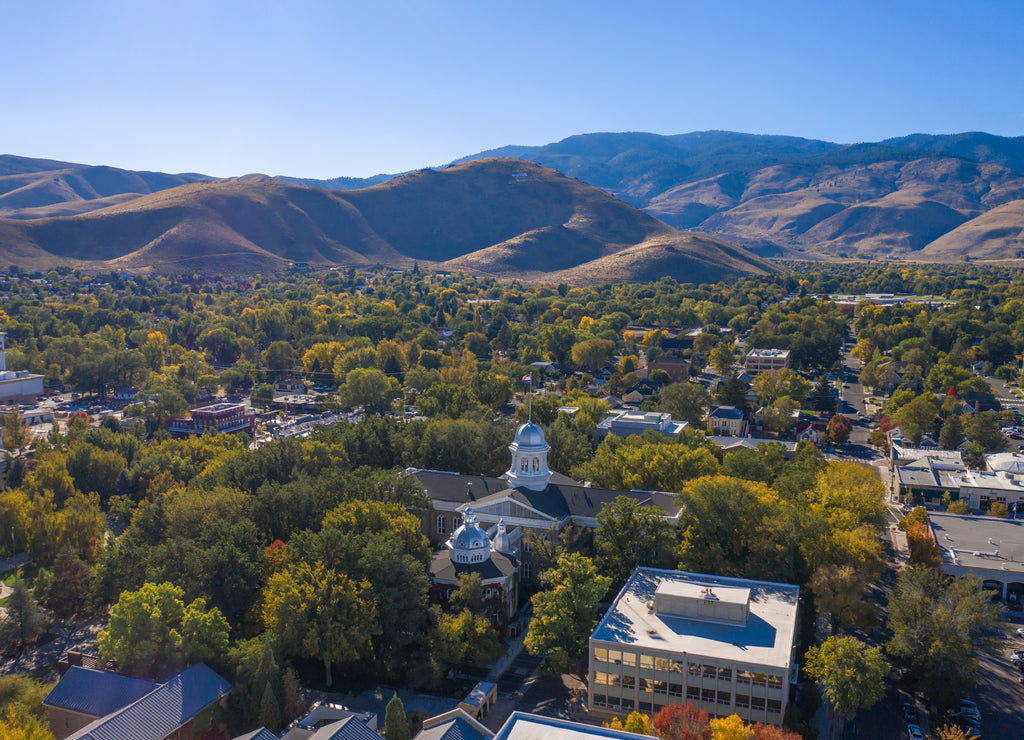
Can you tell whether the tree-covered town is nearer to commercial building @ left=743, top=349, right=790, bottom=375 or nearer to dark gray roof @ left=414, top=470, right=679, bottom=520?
dark gray roof @ left=414, top=470, right=679, bottom=520

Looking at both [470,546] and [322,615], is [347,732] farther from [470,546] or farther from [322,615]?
[470,546]

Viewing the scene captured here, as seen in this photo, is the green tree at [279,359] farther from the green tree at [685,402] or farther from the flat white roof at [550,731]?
the flat white roof at [550,731]

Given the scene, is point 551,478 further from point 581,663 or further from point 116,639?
point 116,639

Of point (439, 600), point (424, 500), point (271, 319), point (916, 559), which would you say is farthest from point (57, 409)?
point (916, 559)

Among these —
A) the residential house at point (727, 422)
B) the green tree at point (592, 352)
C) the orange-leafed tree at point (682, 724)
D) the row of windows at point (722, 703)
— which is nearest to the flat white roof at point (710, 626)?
the row of windows at point (722, 703)

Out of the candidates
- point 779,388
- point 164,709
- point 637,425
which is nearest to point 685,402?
point 637,425

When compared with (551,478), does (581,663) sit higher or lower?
lower
